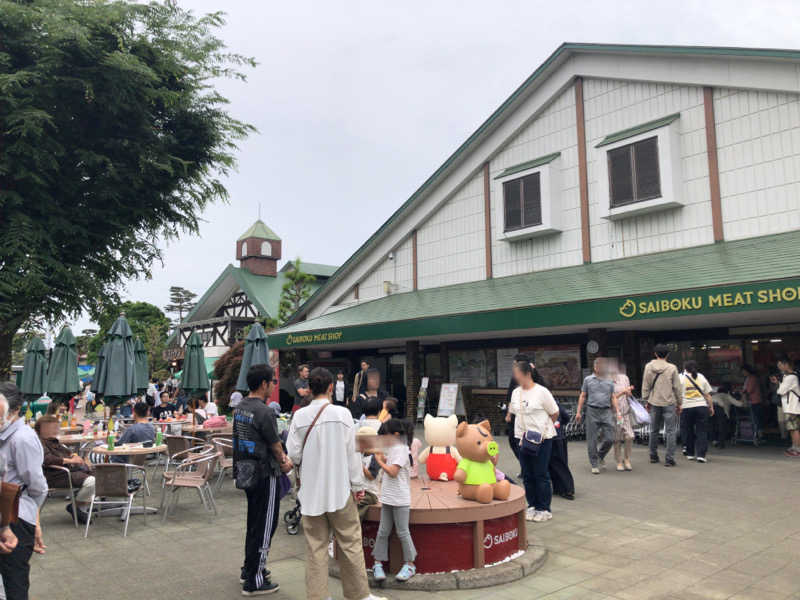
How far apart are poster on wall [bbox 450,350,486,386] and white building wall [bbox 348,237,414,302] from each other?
3001 millimetres

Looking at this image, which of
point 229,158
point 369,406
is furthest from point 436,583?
point 229,158

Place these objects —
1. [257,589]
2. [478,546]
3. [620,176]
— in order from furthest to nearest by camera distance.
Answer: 1. [620,176]
2. [478,546]
3. [257,589]

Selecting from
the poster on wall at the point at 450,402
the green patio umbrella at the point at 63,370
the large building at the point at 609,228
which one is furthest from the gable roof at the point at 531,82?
the green patio umbrella at the point at 63,370

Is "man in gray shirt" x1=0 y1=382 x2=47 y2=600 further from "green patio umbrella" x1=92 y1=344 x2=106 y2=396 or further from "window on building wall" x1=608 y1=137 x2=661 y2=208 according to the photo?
"window on building wall" x1=608 y1=137 x2=661 y2=208

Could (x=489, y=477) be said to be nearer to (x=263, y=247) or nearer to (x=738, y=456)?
(x=738, y=456)

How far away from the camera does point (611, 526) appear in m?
5.95

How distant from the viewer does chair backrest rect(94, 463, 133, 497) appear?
626 cm

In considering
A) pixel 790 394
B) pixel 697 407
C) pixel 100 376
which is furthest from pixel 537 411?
pixel 100 376

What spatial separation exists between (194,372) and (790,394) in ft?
37.0

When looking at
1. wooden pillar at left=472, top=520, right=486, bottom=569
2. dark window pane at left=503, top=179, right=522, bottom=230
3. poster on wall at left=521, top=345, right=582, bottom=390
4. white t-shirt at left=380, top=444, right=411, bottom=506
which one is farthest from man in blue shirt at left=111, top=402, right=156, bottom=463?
dark window pane at left=503, top=179, right=522, bottom=230

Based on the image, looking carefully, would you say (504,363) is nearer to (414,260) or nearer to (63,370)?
(414,260)

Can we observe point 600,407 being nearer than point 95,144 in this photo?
Yes

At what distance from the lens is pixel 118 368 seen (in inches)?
389

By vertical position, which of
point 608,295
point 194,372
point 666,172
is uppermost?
point 666,172
